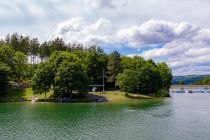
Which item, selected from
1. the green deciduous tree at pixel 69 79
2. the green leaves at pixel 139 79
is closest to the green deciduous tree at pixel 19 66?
the green deciduous tree at pixel 69 79

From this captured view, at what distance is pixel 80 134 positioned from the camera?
166 ft

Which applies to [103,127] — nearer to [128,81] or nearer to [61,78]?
[61,78]

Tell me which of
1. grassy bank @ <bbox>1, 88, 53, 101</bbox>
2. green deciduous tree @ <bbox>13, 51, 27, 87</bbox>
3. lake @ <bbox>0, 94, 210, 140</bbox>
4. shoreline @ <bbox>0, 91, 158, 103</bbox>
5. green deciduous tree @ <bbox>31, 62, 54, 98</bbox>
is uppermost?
green deciduous tree @ <bbox>13, 51, 27, 87</bbox>

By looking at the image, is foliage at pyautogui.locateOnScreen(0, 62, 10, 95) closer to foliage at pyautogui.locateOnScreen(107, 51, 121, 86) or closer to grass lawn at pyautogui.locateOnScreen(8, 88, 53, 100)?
grass lawn at pyautogui.locateOnScreen(8, 88, 53, 100)

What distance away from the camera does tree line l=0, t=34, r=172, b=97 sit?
374 feet

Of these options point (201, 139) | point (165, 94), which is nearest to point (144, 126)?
point (201, 139)

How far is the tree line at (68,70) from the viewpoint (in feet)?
374

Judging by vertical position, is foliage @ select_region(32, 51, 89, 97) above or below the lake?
above

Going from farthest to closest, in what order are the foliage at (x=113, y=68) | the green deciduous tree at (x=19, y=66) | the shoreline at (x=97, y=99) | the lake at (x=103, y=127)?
the foliage at (x=113, y=68) < the green deciduous tree at (x=19, y=66) < the shoreline at (x=97, y=99) < the lake at (x=103, y=127)

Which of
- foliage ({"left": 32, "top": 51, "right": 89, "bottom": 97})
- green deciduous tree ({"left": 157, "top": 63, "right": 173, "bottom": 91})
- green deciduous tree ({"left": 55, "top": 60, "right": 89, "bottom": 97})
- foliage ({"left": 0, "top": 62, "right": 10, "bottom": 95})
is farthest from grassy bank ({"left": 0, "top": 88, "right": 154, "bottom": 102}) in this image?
green deciduous tree ({"left": 157, "top": 63, "right": 173, "bottom": 91})

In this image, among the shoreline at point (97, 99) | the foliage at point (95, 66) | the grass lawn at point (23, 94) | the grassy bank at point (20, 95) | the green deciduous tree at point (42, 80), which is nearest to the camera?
the shoreline at point (97, 99)

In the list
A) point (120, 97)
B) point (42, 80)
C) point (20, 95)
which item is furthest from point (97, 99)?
point (20, 95)

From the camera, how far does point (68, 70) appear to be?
113 meters

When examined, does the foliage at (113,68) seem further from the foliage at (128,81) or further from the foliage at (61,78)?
the foliage at (61,78)
